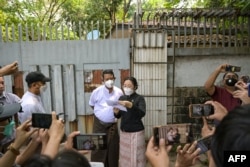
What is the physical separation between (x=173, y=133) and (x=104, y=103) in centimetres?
215

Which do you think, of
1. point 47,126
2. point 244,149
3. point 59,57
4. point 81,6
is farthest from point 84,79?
point 81,6

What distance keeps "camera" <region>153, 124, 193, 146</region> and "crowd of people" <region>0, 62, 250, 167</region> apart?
0.04 feet

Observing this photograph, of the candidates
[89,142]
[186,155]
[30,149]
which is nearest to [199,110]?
[186,155]

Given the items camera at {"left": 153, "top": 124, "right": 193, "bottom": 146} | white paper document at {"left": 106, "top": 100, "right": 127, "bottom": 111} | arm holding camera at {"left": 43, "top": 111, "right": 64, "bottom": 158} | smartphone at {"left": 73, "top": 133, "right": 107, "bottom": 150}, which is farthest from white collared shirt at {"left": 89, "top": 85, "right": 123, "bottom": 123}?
arm holding camera at {"left": 43, "top": 111, "right": 64, "bottom": 158}

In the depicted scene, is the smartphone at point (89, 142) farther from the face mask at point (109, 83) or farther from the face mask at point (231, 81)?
the face mask at point (109, 83)

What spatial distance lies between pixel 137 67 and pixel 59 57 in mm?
1366

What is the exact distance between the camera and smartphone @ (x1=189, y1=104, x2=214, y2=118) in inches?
87.7

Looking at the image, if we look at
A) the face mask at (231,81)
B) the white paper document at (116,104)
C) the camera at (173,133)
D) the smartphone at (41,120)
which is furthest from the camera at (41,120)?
the face mask at (231,81)

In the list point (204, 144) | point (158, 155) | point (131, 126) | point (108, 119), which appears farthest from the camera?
point (108, 119)

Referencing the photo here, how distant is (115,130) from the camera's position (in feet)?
12.8

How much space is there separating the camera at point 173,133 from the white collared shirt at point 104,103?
6.58ft

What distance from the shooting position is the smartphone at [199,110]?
2229mm

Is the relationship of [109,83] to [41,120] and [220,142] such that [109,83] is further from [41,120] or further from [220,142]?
Answer: [220,142]

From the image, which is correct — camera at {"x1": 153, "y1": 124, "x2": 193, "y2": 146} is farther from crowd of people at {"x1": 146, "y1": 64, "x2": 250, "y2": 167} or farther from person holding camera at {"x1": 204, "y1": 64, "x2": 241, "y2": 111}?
person holding camera at {"x1": 204, "y1": 64, "x2": 241, "y2": 111}
